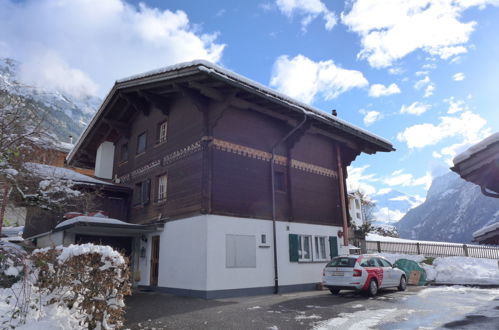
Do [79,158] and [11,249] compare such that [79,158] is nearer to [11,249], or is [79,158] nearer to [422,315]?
[11,249]

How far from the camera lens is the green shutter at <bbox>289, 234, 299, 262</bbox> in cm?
1576

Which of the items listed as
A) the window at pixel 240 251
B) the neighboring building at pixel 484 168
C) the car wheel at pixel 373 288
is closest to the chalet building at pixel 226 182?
the window at pixel 240 251

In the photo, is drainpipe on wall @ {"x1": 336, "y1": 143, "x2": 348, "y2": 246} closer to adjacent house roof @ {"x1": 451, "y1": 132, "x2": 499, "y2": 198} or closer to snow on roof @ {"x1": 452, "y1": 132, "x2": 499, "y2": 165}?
adjacent house roof @ {"x1": 451, "y1": 132, "x2": 499, "y2": 198}

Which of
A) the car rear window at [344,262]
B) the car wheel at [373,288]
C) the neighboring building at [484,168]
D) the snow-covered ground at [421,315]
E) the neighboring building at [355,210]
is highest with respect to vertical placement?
the neighboring building at [355,210]

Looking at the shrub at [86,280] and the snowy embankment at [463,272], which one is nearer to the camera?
the shrub at [86,280]

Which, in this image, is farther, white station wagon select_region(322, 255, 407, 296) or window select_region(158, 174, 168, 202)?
window select_region(158, 174, 168, 202)

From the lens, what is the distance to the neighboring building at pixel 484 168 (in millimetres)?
5309

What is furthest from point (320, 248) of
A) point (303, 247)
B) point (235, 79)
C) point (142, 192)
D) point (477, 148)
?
point (477, 148)

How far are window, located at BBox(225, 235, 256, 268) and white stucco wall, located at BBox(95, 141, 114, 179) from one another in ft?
36.7

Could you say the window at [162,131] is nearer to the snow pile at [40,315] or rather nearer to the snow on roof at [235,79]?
the snow on roof at [235,79]

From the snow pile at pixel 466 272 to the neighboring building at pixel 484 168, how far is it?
43.7 feet

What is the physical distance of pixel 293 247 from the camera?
1596 cm

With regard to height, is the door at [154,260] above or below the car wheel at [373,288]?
above

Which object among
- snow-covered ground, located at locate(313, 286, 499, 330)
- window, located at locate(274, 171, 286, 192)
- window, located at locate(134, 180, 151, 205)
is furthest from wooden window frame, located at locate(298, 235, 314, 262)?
window, located at locate(134, 180, 151, 205)
